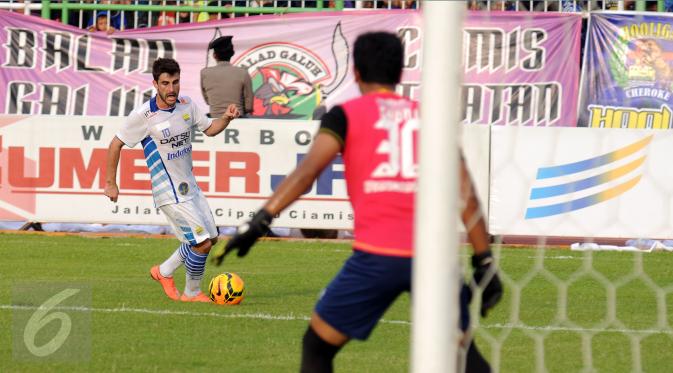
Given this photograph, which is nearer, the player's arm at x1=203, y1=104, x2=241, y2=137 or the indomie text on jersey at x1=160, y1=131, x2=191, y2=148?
the player's arm at x1=203, y1=104, x2=241, y2=137

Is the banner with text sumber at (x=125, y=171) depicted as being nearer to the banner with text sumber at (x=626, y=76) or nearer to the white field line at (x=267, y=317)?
the banner with text sumber at (x=626, y=76)

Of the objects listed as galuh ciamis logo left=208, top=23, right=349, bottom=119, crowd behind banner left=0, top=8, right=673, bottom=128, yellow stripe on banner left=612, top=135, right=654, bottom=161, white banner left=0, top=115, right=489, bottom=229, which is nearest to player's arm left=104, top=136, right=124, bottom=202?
white banner left=0, top=115, right=489, bottom=229

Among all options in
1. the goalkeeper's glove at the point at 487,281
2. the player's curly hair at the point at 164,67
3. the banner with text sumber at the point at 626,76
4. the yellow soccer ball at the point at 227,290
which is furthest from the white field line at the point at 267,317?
the banner with text sumber at the point at 626,76

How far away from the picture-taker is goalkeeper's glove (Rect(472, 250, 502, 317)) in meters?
5.64

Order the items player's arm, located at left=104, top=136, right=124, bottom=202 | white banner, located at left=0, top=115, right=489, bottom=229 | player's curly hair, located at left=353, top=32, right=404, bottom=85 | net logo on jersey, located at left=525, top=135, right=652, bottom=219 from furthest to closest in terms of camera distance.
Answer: white banner, located at left=0, top=115, right=489, bottom=229, net logo on jersey, located at left=525, top=135, right=652, bottom=219, player's arm, located at left=104, top=136, right=124, bottom=202, player's curly hair, located at left=353, top=32, right=404, bottom=85

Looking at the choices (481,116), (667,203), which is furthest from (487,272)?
(481,116)

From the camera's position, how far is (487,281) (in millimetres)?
5672

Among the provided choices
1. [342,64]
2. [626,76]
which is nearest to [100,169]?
[342,64]

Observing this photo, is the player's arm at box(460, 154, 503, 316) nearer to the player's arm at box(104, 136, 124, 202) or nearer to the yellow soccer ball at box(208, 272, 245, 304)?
the yellow soccer ball at box(208, 272, 245, 304)

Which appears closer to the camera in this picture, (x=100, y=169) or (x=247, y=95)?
(x=100, y=169)

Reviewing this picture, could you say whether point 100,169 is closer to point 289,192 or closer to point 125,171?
point 125,171

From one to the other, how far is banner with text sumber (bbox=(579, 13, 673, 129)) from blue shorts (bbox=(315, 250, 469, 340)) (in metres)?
11.8

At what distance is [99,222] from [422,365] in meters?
11.3

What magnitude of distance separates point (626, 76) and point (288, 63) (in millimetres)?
4271
